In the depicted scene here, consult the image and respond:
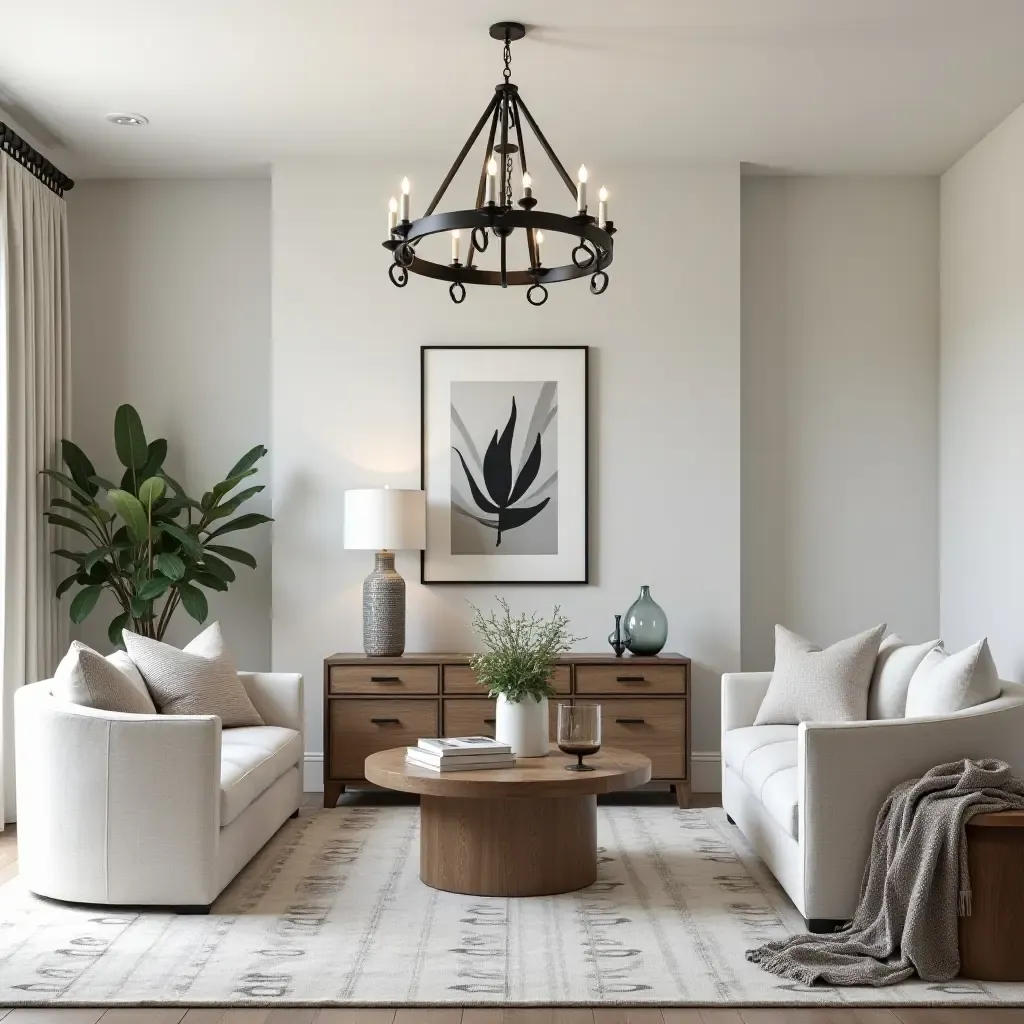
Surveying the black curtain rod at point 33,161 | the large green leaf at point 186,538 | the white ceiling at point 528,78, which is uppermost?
the white ceiling at point 528,78

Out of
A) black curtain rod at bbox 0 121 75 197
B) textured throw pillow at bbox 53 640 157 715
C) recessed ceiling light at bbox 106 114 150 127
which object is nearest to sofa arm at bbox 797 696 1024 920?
textured throw pillow at bbox 53 640 157 715

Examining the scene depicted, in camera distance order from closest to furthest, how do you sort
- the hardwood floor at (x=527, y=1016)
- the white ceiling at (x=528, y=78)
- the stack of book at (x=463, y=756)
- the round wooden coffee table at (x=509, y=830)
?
1. the hardwood floor at (x=527, y=1016)
2. the round wooden coffee table at (x=509, y=830)
3. the stack of book at (x=463, y=756)
4. the white ceiling at (x=528, y=78)

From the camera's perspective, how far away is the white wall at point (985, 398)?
504cm

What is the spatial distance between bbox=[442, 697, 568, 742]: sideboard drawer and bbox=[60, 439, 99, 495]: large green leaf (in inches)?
74.2

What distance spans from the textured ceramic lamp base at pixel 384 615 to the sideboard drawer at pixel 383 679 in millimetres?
85

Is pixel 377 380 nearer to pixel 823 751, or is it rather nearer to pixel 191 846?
pixel 191 846

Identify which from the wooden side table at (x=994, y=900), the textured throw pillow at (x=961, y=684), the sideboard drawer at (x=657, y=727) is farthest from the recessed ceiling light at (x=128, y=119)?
the wooden side table at (x=994, y=900)

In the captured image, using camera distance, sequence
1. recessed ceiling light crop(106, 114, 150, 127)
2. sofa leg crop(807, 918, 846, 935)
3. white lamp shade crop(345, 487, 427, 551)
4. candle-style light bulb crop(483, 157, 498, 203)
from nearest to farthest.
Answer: candle-style light bulb crop(483, 157, 498, 203), sofa leg crop(807, 918, 846, 935), recessed ceiling light crop(106, 114, 150, 127), white lamp shade crop(345, 487, 427, 551)

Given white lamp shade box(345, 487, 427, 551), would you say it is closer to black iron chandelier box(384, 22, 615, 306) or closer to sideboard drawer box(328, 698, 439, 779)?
sideboard drawer box(328, 698, 439, 779)

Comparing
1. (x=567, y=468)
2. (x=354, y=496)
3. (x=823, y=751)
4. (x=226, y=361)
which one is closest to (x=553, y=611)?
(x=567, y=468)

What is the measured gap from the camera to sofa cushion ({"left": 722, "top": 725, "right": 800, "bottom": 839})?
146 inches

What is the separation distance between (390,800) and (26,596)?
1.85m

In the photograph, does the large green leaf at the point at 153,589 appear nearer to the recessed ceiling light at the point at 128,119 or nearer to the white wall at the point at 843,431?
the recessed ceiling light at the point at 128,119

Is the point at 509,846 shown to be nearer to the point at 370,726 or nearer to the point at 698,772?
the point at 370,726
